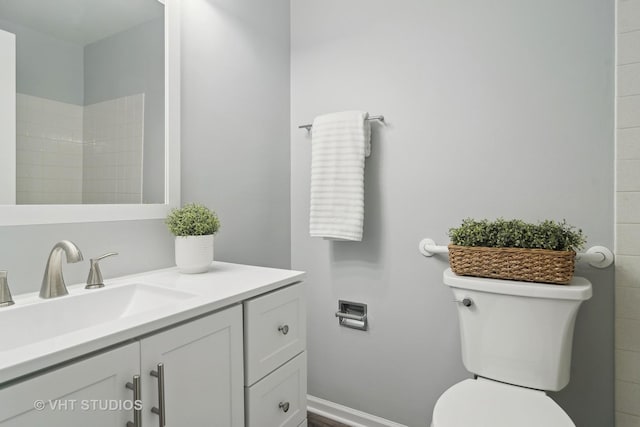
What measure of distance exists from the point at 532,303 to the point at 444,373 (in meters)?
0.57

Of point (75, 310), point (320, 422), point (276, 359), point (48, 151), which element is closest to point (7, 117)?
point (48, 151)

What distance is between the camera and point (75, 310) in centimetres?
90

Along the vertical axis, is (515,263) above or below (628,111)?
below

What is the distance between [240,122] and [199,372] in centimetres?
111

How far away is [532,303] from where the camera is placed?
1.14 metres

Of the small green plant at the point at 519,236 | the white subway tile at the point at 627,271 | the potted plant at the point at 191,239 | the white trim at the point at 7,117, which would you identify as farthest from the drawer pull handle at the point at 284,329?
the white subway tile at the point at 627,271

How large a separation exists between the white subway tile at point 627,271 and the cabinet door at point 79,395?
148 cm

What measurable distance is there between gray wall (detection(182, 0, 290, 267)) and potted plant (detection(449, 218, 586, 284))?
0.89 metres

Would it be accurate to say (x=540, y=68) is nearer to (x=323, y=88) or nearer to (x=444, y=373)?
(x=323, y=88)

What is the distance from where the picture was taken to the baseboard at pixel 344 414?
167cm

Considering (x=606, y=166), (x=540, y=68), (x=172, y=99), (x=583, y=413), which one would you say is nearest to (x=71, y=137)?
(x=172, y=99)

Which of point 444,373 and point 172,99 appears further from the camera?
point 444,373

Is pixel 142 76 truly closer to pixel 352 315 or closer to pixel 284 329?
pixel 284 329

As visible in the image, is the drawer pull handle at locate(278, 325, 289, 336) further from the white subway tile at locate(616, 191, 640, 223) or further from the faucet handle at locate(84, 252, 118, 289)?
the white subway tile at locate(616, 191, 640, 223)
